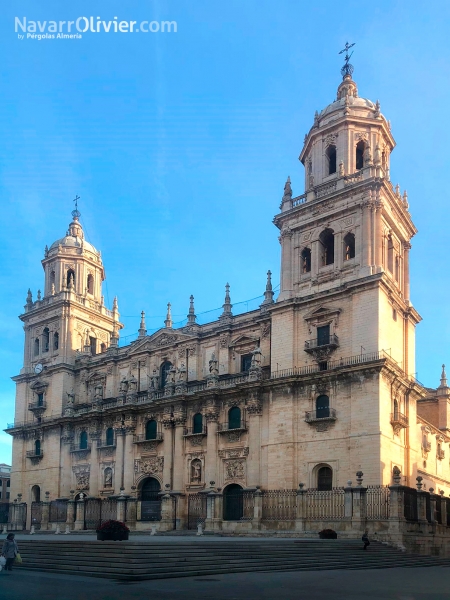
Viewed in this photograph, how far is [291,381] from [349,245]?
343 inches

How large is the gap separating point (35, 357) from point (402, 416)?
31.5 metres

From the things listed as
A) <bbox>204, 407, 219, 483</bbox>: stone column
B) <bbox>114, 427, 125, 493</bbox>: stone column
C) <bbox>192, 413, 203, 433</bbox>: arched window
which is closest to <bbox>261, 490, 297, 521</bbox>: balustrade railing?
<bbox>204, 407, 219, 483</bbox>: stone column

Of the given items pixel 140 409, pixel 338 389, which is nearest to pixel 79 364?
pixel 140 409

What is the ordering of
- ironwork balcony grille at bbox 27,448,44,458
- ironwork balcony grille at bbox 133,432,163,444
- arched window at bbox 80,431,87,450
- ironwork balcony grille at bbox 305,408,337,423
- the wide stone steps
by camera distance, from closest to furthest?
the wide stone steps, ironwork balcony grille at bbox 305,408,337,423, ironwork balcony grille at bbox 133,432,163,444, arched window at bbox 80,431,87,450, ironwork balcony grille at bbox 27,448,44,458

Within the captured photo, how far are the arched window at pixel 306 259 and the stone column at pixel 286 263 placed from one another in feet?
2.59

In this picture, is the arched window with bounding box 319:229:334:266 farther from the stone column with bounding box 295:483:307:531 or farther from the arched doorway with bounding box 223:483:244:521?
the arched doorway with bounding box 223:483:244:521

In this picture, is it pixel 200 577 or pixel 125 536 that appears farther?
pixel 125 536

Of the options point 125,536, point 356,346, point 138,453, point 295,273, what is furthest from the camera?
point 138,453

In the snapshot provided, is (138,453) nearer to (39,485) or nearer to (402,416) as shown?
(39,485)

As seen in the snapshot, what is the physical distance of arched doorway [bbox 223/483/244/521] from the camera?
40.7m

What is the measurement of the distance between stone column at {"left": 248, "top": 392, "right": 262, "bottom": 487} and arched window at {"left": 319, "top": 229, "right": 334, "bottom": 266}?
9.01 meters

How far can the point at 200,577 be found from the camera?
18734 millimetres

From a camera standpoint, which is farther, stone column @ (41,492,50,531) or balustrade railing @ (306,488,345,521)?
stone column @ (41,492,50,531)

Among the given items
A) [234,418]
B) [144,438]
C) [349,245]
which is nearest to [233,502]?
[234,418]
